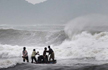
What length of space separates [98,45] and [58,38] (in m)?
11.3

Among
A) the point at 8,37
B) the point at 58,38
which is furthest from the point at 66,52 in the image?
the point at 8,37

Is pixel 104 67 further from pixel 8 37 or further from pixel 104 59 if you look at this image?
pixel 8 37

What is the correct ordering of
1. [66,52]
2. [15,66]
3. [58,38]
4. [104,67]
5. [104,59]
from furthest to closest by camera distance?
[58,38], [66,52], [104,59], [15,66], [104,67]

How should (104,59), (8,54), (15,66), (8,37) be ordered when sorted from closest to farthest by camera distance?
1. (15,66)
2. (104,59)
3. (8,54)
4. (8,37)

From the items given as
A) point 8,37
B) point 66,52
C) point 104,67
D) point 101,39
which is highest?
point 8,37

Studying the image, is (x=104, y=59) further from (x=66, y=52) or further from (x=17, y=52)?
(x=17, y=52)

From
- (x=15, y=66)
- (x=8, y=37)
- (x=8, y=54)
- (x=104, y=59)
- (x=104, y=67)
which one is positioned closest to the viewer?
(x=104, y=67)

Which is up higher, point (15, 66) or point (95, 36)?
point (95, 36)

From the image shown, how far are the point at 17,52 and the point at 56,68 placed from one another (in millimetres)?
10878

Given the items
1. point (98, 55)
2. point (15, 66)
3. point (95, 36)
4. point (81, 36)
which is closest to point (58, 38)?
point (81, 36)

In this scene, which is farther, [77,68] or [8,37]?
[8,37]

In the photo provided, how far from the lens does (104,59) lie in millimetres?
17734

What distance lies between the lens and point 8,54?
2306 cm

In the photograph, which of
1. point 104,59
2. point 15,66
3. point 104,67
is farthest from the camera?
point 104,59
